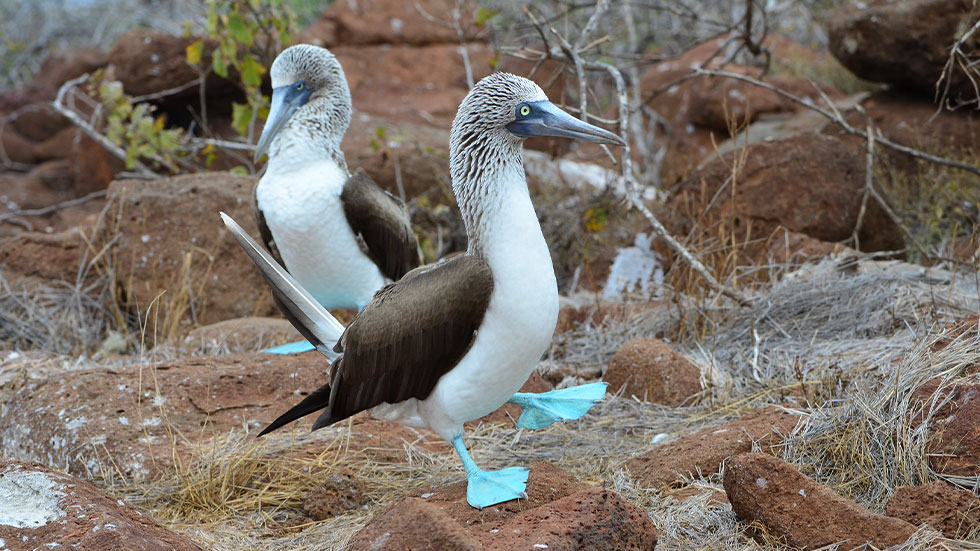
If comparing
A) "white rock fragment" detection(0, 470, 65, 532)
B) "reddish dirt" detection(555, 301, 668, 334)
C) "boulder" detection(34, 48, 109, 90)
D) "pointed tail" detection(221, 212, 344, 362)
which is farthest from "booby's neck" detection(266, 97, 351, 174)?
"boulder" detection(34, 48, 109, 90)

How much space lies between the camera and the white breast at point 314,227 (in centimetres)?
438

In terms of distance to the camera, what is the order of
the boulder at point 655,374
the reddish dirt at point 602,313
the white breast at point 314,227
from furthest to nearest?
the reddish dirt at point 602,313, the white breast at point 314,227, the boulder at point 655,374

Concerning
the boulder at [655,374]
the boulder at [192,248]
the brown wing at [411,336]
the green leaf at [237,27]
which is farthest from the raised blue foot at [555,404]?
the green leaf at [237,27]

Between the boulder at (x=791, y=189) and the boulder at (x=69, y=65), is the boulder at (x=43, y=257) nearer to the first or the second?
the boulder at (x=791, y=189)

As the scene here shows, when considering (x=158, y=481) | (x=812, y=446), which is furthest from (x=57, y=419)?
(x=812, y=446)

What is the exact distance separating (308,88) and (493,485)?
2.66 meters

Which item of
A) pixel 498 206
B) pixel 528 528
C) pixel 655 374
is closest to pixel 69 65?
pixel 655 374

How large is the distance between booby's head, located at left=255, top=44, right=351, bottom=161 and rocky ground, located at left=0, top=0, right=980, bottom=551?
107 centimetres

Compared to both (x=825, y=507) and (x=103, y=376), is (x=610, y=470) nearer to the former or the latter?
(x=825, y=507)

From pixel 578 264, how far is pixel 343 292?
2.31 metres

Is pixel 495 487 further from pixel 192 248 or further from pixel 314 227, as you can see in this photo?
pixel 192 248

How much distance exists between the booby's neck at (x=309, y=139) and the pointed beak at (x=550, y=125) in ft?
5.98

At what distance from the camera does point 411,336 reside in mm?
2857

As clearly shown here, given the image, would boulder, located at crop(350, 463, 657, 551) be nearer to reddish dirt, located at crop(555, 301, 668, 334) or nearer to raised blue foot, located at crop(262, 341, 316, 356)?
raised blue foot, located at crop(262, 341, 316, 356)
